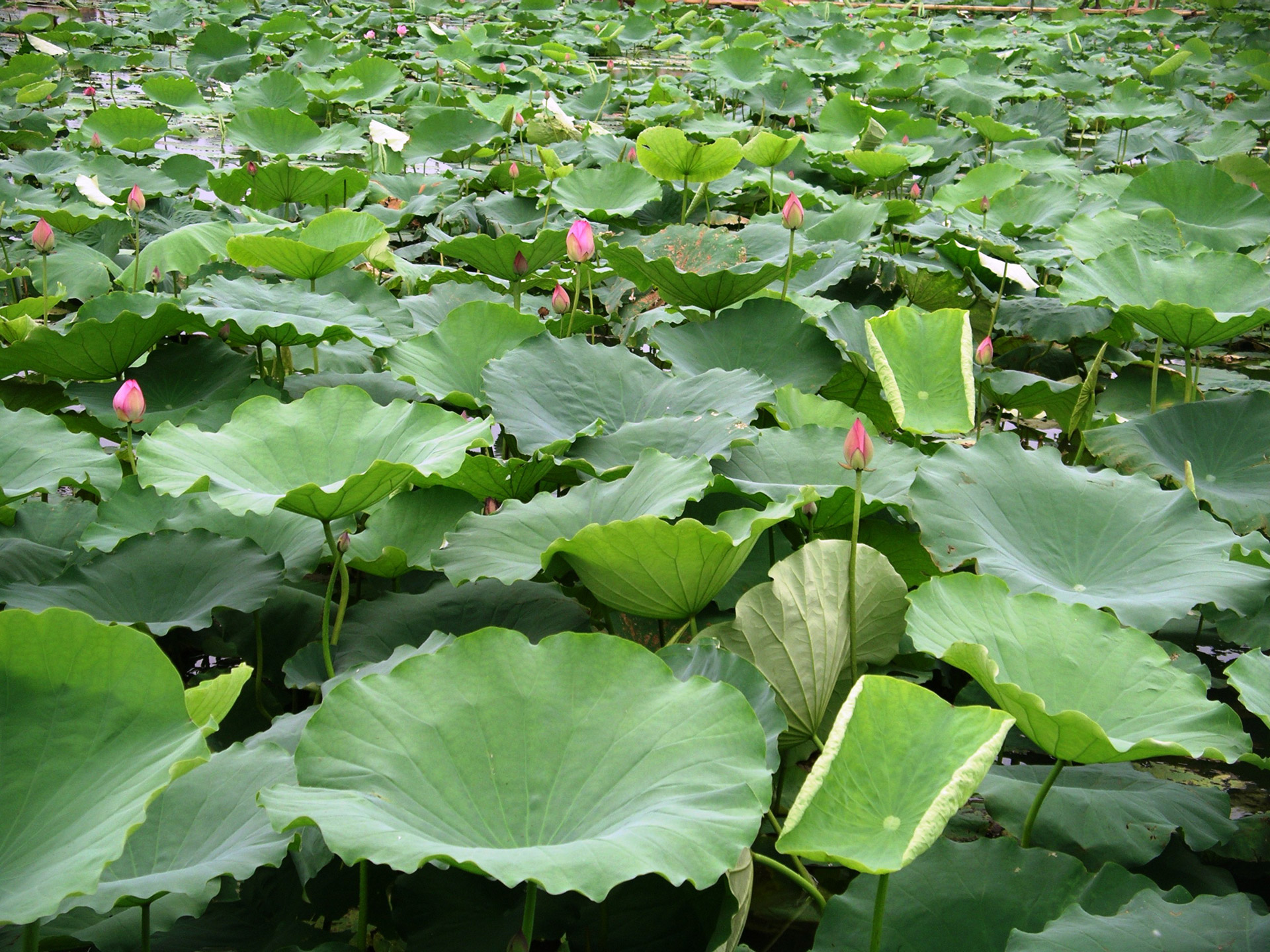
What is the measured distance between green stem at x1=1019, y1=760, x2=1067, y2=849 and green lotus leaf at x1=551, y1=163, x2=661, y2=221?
7.15 ft

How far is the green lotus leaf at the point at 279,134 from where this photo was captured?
4172 millimetres

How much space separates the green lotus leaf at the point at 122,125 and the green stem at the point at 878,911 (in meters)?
4.23

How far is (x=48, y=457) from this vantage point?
166 centimetres

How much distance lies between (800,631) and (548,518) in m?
→ 0.39

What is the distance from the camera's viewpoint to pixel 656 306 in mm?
2832

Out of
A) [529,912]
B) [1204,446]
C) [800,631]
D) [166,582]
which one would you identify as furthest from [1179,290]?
[166,582]

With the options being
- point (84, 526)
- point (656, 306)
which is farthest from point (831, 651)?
point (656, 306)

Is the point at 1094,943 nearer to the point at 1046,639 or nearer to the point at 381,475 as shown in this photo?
the point at 1046,639

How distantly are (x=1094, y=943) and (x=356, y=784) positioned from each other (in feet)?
2.22

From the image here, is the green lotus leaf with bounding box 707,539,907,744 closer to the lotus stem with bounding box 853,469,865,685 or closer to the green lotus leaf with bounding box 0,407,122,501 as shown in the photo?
the lotus stem with bounding box 853,469,865,685

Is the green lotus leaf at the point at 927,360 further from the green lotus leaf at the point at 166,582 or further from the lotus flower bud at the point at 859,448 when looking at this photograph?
the green lotus leaf at the point at 166,582

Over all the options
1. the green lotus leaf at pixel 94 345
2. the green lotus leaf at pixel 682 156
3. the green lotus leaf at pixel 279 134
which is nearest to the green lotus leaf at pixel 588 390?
the green lotus leaf at pixel 94 345

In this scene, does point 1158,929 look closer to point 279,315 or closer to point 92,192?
point 279,315

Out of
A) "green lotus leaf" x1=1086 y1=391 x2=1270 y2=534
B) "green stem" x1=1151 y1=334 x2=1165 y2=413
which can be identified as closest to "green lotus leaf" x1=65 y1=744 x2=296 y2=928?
"green lotus leaf" x1=1086 y1=391 x2=1270 y2=534
